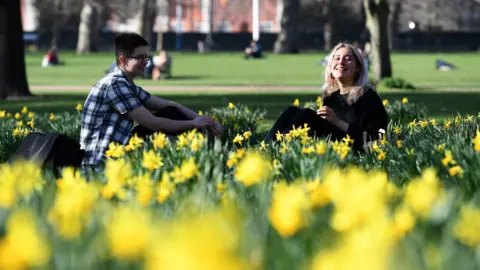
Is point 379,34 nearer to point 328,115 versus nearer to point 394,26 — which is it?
point 328,115

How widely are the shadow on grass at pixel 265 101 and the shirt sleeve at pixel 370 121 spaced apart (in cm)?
665

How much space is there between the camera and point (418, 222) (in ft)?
10.7

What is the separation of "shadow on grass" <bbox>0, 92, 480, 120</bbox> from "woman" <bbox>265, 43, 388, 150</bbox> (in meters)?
6.33

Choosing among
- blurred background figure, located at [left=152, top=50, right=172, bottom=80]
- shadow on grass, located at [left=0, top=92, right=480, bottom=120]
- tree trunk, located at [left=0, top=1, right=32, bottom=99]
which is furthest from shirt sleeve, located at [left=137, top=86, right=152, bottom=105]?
blurred background figure, located at [left=152, top=50, right=172, bottom=80]

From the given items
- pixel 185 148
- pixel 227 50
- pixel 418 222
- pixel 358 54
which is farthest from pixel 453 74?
pixel 227 50

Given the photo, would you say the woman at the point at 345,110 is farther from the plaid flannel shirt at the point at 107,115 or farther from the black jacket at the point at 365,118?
the plaid flannel shirt at the point at 107,115

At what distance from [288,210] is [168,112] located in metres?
5.11

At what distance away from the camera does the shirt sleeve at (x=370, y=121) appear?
7758mm

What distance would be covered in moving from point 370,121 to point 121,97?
1.86 metres

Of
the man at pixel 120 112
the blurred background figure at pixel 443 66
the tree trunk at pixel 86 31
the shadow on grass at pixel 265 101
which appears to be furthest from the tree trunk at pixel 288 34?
the man at pixel 120 112

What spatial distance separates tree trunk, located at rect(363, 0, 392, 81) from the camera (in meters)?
24.8

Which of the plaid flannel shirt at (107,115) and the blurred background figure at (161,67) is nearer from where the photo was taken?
the plaid flannel shirt at (107,115)

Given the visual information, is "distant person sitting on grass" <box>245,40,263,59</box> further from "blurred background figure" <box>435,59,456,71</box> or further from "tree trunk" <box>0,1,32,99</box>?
"tree trunk" <box>0,1,32,99</box>

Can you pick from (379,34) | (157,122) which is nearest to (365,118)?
(157,122)
